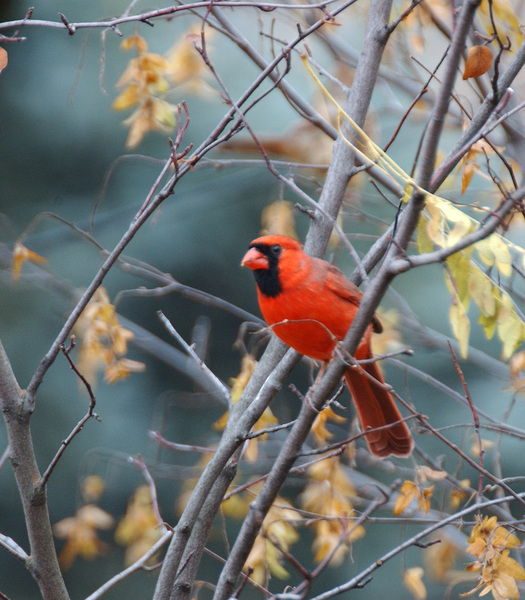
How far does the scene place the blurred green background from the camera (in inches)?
162

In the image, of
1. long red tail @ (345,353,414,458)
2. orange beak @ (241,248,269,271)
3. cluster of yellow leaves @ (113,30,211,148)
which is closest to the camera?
orange beak @ (241,248,269,271)

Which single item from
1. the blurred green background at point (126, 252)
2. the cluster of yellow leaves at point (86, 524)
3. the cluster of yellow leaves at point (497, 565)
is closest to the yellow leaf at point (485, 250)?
the cluster of yellow leaves at point (497, 565)

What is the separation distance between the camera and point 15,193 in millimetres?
4309

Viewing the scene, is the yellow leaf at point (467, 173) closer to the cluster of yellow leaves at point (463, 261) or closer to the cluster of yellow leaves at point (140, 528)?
the cluster of yellow leaves at point (463, 261)

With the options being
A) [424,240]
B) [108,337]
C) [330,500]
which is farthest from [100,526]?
[424,240]

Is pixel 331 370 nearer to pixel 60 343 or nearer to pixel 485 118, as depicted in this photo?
pixel 60 343

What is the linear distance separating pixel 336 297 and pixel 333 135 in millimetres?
556

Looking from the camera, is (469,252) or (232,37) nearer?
(469,252)

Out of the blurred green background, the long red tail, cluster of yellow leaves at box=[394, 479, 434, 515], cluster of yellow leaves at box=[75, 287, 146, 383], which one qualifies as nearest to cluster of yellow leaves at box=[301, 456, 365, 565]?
the long red tail

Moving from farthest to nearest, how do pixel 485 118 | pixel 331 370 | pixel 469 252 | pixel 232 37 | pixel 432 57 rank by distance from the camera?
1. pixel 432 57
2. pixel 232 37
3. pixel 485 118
4. pixel 331 370
5. pixel 469 252

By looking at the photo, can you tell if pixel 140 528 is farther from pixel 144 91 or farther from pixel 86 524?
pixel 144 91

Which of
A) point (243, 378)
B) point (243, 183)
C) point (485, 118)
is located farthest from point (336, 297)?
point (243, 183)

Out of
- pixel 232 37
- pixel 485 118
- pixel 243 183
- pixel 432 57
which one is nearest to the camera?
pixel 485 118

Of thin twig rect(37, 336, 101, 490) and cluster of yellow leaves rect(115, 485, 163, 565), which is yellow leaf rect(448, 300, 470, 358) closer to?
thin twig rect(37, 336, 101, 490)
